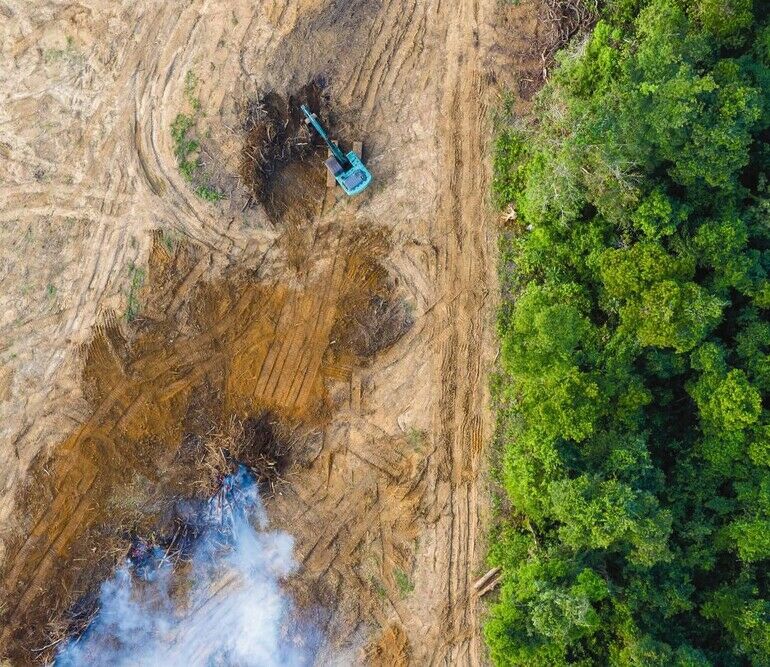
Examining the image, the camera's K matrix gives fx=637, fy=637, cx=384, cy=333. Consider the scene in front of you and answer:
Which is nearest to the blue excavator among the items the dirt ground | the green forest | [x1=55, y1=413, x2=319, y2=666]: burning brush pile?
the dirt ground

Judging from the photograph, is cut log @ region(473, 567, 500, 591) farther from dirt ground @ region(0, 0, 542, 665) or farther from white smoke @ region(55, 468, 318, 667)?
white smoke @ region(55, 468, 318, 667)

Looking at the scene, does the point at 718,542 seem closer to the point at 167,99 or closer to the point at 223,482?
the point at 223,482

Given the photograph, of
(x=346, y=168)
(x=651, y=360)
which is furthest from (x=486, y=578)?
(x=346, y=168)

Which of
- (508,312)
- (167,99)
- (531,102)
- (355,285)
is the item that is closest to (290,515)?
(355,285)

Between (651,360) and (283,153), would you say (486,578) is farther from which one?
(283,153)

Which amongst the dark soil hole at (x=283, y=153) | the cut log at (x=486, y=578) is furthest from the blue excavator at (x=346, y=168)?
the cut log at (x=486, y=578)

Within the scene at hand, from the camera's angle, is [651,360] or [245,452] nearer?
[651,360]
